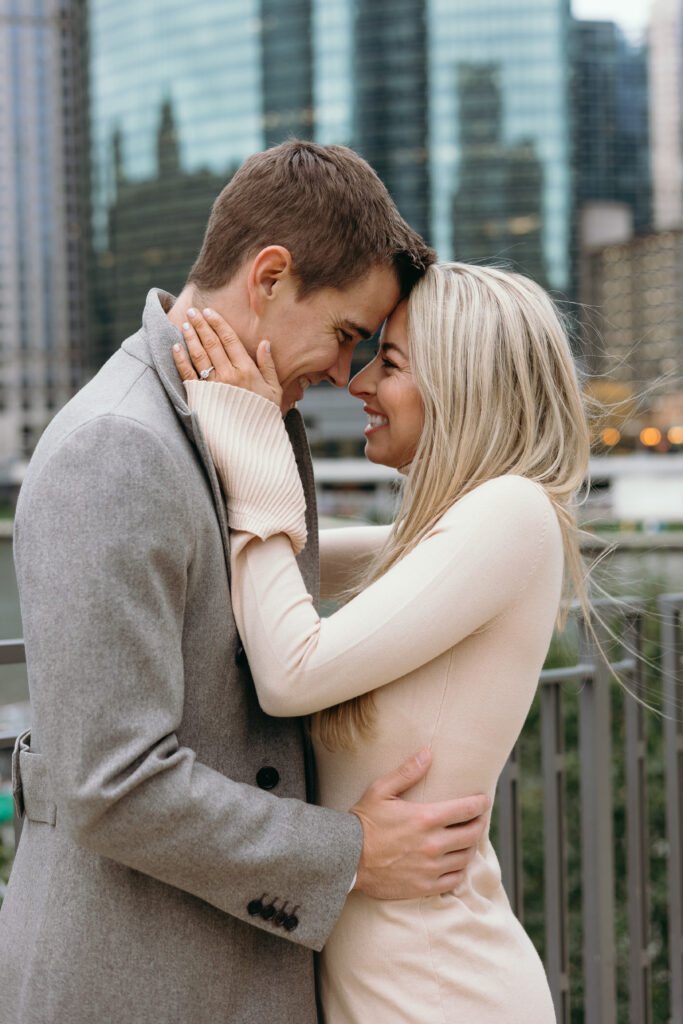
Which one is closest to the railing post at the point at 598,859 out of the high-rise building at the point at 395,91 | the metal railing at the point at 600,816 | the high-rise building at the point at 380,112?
the metal railing at the point at 600,816

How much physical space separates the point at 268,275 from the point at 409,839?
37.1 inches

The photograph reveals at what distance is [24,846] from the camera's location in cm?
160

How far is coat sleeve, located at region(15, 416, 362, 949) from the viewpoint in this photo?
1.32 meters

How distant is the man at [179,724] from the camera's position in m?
1.33

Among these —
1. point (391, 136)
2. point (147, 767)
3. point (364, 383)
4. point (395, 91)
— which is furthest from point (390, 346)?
point (395, 91)

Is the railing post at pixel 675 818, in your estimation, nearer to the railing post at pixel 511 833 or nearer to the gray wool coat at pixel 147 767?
the railing post at pixel 511 833

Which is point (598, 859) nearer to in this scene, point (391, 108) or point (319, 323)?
point (319, 323)

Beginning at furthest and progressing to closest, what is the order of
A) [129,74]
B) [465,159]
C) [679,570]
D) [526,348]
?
[129,74] → [465,159] → [679,570] → [526,348]

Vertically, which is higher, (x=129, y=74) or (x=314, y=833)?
(x=129, y=74)

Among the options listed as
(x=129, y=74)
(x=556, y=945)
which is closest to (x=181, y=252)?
(x=129, y=74)

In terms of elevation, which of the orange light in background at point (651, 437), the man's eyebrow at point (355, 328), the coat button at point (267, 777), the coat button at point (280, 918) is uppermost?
the man's eyebrow at point (355, 328)

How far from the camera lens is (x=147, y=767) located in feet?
4.33

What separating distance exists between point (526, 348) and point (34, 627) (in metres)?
0.97

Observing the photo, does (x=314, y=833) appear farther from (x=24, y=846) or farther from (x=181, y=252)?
(x=181, y=252)
